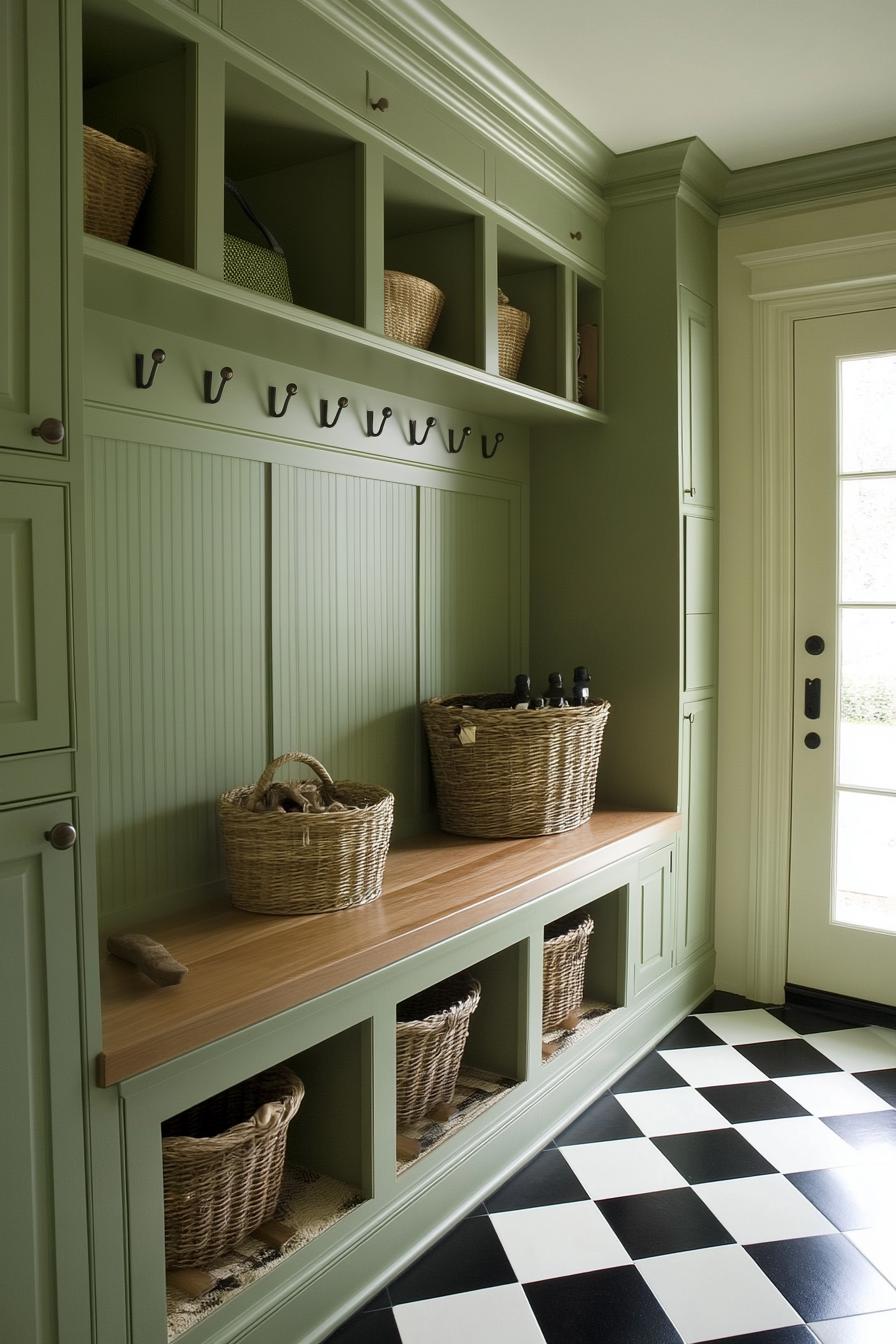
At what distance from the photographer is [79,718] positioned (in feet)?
4.57

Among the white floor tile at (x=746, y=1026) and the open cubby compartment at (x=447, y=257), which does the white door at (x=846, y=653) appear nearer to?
the white floor tile at (x=746, y=1026)

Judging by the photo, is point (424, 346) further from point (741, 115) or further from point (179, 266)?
point (741, 115)

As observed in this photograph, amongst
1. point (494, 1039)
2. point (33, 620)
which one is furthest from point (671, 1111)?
point (33, 620)

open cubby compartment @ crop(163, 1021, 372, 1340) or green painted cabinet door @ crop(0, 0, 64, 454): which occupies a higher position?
green painted cabinet door @ crop(0, 0, 64, 454)

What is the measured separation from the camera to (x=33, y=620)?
1.33 meters

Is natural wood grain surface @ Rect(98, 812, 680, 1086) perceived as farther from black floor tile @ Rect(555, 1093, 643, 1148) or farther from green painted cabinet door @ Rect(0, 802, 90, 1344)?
black floor tile @ Rect(555, 1093, 643, 1148)

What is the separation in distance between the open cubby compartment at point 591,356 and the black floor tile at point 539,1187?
208 centimetres

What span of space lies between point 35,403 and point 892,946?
2.94 metres

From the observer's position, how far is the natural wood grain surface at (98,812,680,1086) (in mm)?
1558

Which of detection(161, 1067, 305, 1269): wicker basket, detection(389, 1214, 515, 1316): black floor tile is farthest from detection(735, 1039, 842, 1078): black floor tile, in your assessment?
detection(161, 1067, 305, 1269): wicker basket

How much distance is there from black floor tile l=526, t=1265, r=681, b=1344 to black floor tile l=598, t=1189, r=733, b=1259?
0.10 m

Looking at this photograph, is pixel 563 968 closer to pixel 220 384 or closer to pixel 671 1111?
pixel 671 1111

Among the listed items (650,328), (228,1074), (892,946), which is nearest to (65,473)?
(228,1074)

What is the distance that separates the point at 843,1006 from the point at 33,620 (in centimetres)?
289
